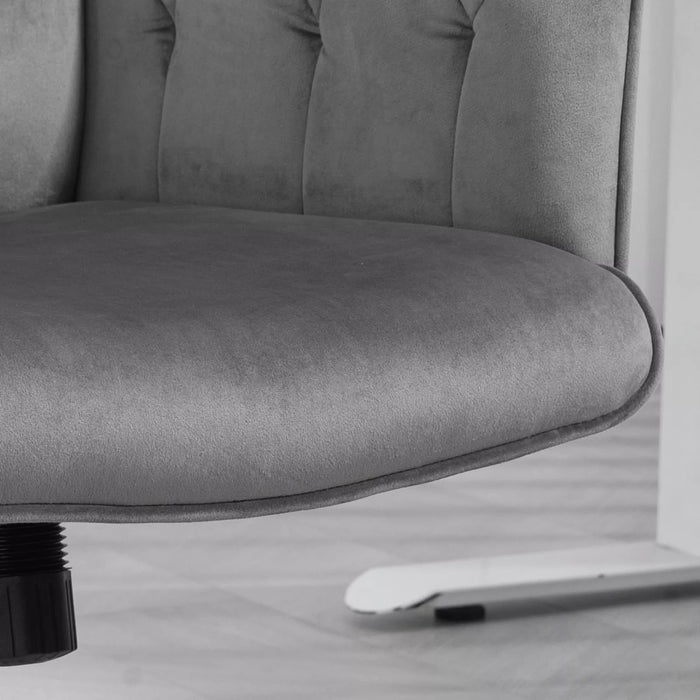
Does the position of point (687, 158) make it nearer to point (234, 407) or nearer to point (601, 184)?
point (601, 184)

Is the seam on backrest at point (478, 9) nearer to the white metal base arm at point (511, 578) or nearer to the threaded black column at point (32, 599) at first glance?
the threaded black column at point (32, 599)

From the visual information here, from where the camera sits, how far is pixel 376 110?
671mm

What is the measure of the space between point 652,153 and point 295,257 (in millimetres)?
2141

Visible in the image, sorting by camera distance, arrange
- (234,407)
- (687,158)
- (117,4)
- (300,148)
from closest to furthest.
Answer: (234,407) → (300,148) → (117,4) → (687,158)

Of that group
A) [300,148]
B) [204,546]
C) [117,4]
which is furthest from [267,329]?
[204,546]

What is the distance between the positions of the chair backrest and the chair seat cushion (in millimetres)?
56

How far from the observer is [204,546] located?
138cm

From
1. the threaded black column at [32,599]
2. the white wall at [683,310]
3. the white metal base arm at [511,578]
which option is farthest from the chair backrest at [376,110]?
the white metal base arm at [511,578]

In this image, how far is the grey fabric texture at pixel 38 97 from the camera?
0.83m

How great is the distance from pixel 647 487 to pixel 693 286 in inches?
22.0

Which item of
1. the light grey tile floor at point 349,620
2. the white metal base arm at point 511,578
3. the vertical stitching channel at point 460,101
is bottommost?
the light grey tile floor at point 349,620

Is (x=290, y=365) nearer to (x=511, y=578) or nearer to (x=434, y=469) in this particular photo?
(x=434, y=469)

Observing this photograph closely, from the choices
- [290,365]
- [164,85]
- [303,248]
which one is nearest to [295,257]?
[303,248]

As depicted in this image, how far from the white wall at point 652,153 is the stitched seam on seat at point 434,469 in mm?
1992
